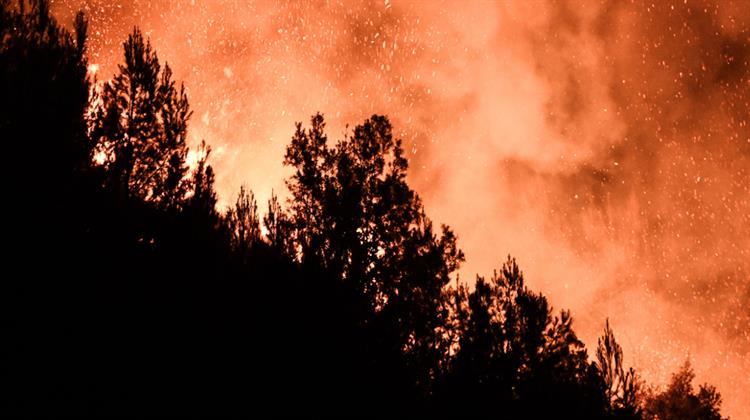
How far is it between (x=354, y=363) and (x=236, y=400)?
337cm

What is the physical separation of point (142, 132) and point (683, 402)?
4233 centimetres

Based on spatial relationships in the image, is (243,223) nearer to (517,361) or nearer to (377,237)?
(377,237)

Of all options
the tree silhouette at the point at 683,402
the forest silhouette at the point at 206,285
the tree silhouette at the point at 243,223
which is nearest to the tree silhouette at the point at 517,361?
the forest silhouette at the point at 206,285

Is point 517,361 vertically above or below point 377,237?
below

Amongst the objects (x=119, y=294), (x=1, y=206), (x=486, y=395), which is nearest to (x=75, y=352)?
(x=119, y=294)

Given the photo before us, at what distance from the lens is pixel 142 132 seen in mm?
14945

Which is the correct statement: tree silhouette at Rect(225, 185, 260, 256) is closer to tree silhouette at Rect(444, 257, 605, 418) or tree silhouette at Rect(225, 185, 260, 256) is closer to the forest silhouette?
the forest silhouette

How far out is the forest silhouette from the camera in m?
10.5

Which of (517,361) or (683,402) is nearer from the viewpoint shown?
(517,361)

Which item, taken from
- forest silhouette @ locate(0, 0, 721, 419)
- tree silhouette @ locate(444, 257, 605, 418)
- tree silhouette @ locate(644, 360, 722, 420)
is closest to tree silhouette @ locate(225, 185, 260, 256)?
forest silhouette @ locate(0, 0, 721, 419)

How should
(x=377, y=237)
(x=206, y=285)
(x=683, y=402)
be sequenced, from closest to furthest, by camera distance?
1. (x=206, y=285)
2. (x=377, y=237)
3. (x=683, y=402)

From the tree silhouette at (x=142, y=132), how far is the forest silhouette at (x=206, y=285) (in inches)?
2.1

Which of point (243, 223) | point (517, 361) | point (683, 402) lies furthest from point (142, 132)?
point (683, 402)

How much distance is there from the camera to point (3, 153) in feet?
37.6
